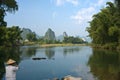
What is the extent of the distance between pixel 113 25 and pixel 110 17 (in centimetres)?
327

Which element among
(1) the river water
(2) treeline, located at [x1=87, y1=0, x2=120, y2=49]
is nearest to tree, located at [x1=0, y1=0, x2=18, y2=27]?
(1) the river water

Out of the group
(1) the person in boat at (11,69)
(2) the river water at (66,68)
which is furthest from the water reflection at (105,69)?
(1) the person in boat at (11,69)

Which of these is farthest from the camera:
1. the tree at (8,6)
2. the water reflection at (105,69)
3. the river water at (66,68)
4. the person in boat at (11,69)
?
the tree at (8,6)

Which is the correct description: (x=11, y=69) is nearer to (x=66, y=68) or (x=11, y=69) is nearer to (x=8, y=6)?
(x=66, y=68)

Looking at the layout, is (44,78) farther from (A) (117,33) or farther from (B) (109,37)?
(B) (109,37)

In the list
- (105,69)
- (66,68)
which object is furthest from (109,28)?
(105,69)

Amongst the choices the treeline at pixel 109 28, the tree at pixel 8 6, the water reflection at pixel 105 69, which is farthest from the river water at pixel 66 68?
the treeline at pixel 109 28

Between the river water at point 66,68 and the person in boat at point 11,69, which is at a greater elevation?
the person in boat at point 11,69

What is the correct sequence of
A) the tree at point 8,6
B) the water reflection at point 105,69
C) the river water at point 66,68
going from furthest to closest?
1. the tree at point 8,6
2. the river water at point 66,68
3. the water reflection at point 105,69

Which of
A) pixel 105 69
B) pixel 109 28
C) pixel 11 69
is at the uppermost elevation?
pixel 109 28

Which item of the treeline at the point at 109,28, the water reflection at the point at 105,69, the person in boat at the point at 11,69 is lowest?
the water reflection at the point at 105,69

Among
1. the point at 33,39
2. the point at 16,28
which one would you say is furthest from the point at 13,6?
the point at 33,39

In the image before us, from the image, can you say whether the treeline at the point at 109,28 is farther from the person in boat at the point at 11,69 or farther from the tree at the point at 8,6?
the person in boat at the point at 11,69

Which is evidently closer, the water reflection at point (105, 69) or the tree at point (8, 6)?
the water reflection at point (105, 69)
